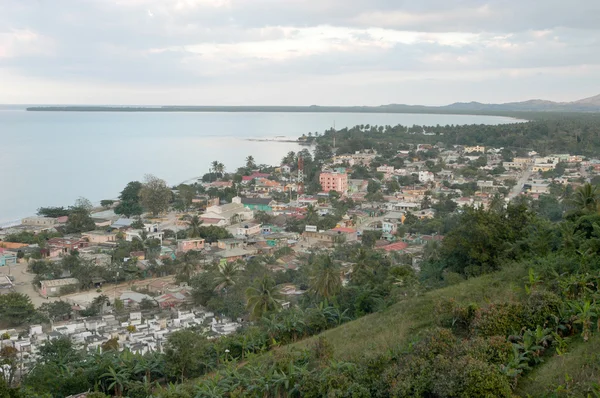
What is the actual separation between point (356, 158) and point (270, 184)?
11.1 metres

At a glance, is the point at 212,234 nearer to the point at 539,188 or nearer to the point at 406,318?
the point at 406,318

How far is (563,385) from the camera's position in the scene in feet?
11.3

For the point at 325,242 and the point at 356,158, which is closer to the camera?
the point at 325,242

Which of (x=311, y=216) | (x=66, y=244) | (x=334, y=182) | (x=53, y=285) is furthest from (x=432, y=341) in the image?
(x=334, y=182)

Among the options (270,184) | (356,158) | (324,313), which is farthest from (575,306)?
(356,158)

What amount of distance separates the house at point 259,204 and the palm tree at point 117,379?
19.4m

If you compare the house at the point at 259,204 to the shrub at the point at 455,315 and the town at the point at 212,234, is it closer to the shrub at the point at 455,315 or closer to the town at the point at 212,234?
the town at the point at 212,234

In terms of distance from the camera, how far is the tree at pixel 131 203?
23984 millimetres

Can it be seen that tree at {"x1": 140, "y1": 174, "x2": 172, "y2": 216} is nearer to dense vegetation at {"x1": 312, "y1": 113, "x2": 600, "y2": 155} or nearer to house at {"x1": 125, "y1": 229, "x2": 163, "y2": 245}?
house at {"x1": 125, "y1": 229, "x2": 163, "y2": 245}

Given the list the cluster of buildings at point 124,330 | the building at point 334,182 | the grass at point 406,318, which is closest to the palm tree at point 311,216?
the building at point 334,182

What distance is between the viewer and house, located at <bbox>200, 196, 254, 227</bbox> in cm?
2186

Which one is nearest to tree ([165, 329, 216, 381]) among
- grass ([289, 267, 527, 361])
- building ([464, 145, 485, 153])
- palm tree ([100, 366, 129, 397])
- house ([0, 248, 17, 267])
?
palm tree ([100, 366, 129, 397])

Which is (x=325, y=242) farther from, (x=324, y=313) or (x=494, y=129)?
(x=494, y=129)

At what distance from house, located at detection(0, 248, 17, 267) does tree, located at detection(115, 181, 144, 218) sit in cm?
713
